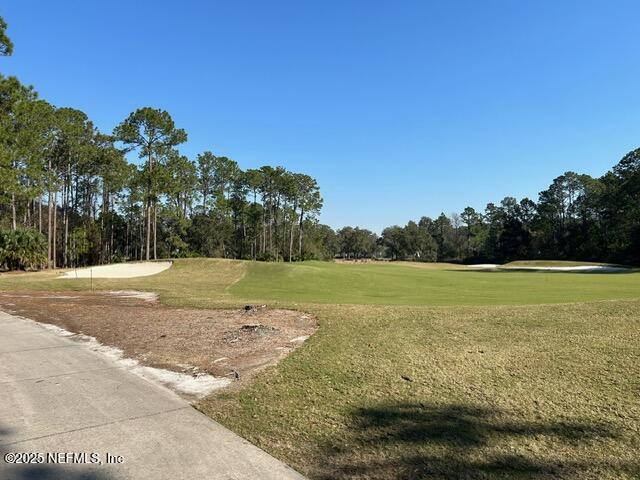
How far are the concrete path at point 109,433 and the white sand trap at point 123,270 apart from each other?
27340 mm

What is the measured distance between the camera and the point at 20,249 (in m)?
35.9

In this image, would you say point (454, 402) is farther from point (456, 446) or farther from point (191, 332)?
point (191, 332)

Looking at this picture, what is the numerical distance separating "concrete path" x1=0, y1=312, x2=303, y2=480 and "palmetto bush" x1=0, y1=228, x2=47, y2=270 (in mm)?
34764

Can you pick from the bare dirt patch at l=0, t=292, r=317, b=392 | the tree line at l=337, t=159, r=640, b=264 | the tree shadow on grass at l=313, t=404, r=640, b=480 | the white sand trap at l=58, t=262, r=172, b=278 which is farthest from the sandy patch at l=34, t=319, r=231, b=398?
the tree line at l=337, t=159, r=640, b=264

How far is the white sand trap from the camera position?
3182 cm

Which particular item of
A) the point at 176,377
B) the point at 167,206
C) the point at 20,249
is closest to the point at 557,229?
the point at 167,206

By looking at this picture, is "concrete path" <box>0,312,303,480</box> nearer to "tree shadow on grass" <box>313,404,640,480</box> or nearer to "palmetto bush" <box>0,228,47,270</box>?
"tree shadow on grass" <box>313,404,640,480</box>

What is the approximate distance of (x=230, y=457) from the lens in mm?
3834

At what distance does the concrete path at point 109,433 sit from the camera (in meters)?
3.61

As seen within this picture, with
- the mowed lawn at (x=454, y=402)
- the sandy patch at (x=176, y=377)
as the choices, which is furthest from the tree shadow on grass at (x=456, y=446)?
the sandy patch at (x=176, y=377)

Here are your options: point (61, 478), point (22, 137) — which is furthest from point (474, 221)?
point (61, 478)

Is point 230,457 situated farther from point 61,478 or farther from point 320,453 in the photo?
point 61,478

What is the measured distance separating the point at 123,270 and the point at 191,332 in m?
27.8

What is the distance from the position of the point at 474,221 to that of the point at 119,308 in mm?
117455
